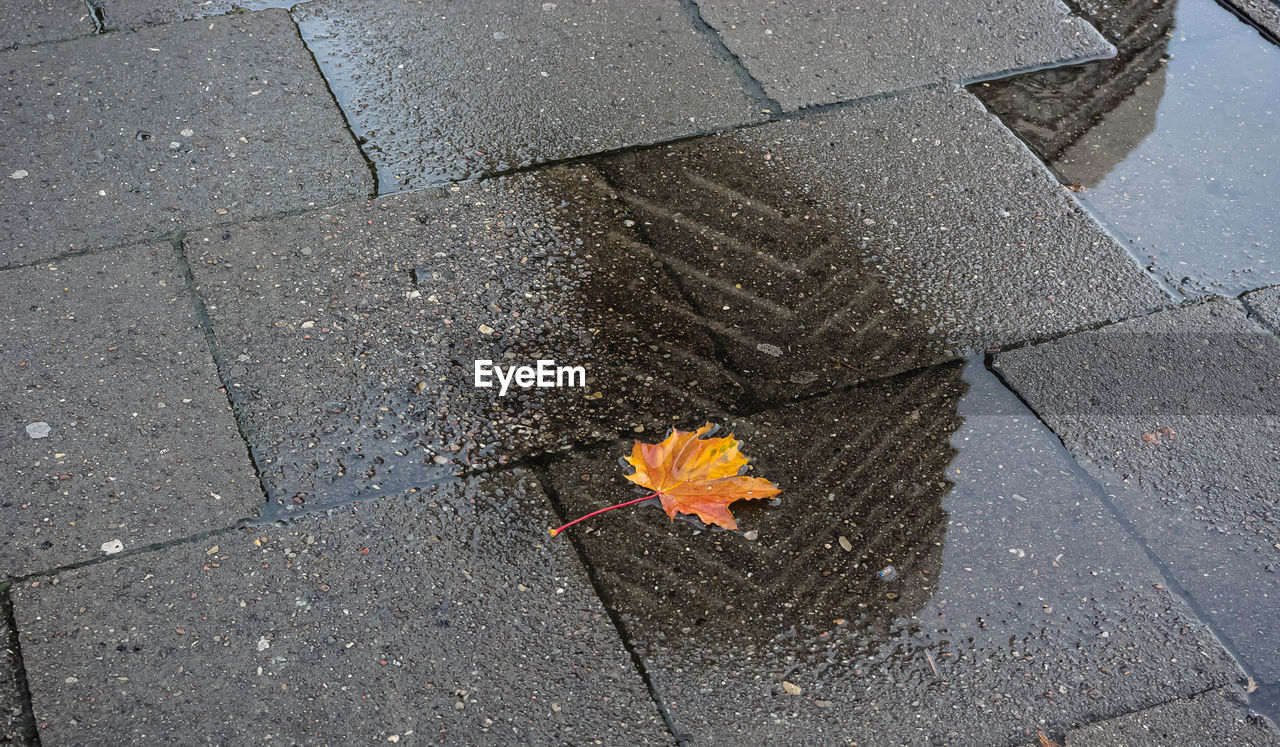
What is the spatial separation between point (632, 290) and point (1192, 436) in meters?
1.69

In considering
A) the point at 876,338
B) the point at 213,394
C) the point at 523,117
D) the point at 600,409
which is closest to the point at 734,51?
the point at 523,117

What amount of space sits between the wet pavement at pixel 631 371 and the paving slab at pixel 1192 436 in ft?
0.04

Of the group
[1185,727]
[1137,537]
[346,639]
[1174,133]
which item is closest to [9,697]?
[346,639]

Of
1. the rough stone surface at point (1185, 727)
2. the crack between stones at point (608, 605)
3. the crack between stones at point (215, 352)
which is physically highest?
the rough stone surface at point (1185, 727)

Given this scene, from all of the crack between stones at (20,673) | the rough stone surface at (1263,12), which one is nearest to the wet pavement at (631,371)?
the crack between stones at (20,673)

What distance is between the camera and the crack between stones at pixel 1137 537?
2.29 meters

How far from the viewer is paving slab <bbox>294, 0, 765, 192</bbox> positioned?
3.56 metres

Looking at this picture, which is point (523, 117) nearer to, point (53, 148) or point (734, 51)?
point (734, 51)

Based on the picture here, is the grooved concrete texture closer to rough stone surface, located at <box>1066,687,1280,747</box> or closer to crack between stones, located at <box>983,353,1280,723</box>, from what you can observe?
crack between stones, located at <box>983,353,1280,723</box>

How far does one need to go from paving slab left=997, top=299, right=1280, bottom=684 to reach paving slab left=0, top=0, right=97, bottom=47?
3845 mm

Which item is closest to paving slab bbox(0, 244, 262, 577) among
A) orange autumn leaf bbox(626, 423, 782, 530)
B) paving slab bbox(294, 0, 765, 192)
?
paving slab bbox(294, 0, 765, 192)

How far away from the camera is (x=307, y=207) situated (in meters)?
3.29

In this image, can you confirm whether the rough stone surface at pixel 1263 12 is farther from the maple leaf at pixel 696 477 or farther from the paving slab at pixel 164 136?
the paving slab at pixel 164 136

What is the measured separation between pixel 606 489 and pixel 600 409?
270 mm
